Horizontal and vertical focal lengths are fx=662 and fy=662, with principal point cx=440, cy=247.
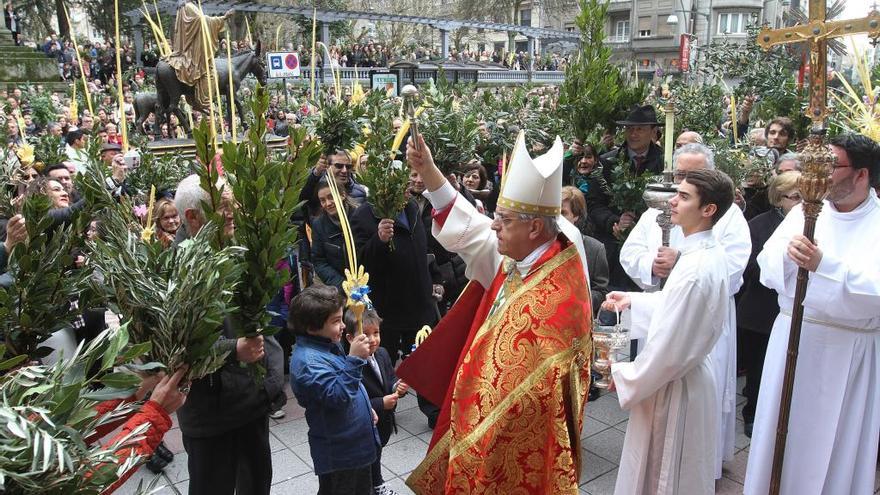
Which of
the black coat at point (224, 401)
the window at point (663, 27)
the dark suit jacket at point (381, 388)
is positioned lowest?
the dark suit jacket at point (381, 388)

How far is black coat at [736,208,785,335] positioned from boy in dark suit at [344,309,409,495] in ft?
8.87

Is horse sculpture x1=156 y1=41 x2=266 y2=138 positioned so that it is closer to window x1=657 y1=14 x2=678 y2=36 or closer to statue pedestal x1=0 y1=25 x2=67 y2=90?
statue pedestal x1=0 y1=25 x2=67 y2=90

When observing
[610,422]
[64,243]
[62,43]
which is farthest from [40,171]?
[62,43]

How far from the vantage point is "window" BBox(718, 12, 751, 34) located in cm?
4788

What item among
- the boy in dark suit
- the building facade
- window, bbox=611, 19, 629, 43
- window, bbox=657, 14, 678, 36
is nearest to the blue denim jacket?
the boy in dark suit

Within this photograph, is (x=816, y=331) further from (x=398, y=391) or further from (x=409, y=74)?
(x=409, y=74)

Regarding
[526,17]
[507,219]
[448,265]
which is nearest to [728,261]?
[507,219]

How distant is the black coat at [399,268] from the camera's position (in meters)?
4.71

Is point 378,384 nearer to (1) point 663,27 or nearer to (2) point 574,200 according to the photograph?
(2) point 574,200

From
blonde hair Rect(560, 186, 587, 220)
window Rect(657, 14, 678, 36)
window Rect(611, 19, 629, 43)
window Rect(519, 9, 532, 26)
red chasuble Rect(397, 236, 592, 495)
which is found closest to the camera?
red chasuble Rect(397, 236, 592, 495)

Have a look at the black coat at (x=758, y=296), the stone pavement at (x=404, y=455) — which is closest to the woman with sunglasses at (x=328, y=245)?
the stone pavement at (x=404, y=455)

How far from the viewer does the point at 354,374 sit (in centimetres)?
311

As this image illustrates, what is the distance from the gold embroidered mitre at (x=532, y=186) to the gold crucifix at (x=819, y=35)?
4.58 feet

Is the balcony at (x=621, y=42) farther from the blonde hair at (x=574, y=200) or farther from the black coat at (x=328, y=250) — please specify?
the black coat at (x=328, y=250)
